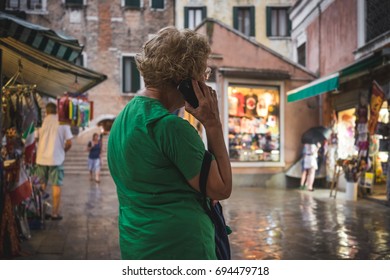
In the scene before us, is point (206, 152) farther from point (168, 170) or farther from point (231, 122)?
point (231, 122)

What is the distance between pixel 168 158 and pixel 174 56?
0.31m

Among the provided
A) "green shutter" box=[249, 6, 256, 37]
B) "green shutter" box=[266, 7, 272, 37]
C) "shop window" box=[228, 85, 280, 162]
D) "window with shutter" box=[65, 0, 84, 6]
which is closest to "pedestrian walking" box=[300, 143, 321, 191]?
"shop window" box=[228, 85, 280, 162]

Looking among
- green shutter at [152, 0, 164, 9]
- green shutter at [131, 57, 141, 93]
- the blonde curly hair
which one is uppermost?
green shutter at [152, 0, 164, 9]

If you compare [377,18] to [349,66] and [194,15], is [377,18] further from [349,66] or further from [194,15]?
[194,15]

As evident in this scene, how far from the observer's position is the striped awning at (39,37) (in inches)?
133

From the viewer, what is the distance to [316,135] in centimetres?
1035

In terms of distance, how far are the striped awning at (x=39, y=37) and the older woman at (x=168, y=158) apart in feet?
6.86

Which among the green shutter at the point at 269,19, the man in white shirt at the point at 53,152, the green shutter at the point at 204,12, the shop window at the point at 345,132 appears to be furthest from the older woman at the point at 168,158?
the green shutter at the point at 269,19

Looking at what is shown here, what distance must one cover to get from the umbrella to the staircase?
19.4 ft

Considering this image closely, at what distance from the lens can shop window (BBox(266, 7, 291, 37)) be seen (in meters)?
12.5

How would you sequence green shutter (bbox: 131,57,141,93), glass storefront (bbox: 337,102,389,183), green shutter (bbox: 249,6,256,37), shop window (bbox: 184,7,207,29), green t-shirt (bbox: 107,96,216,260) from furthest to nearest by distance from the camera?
green shutter (bbox: 131,57,141,93) → green shutter (bbox: 249,6,256,37) → shop window (bbox: 184,7,207,29) → glass storefront (bbox: 337,102,389,183) → green t-shirt (bbox: 107,96,216,260)

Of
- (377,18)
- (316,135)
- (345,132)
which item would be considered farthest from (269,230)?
(345,132)

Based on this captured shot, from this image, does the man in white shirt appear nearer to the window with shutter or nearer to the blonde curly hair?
the window with shutter

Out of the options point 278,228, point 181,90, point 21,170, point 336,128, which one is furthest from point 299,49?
point 181,90
